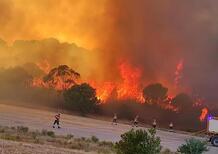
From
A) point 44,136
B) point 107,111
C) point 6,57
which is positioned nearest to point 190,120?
point 107,111

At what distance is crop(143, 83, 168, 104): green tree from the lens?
106312 mm

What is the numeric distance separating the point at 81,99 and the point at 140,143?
7412cm

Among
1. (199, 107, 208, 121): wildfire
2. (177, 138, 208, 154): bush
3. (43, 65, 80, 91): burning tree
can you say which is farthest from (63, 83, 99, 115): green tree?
(177, 138, 208, 154): bush

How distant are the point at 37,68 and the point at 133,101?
2365 cm

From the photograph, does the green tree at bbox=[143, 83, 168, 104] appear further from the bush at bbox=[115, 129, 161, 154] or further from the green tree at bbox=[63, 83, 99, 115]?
the bush at bbox=[115, 129, 161, 154]

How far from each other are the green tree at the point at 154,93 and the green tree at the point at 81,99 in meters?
14.1

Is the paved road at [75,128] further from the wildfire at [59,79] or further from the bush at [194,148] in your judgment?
the wildfire at [59,79]

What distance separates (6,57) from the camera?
113875 millimetres

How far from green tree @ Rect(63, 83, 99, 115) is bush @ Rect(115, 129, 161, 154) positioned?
73059 millimetres

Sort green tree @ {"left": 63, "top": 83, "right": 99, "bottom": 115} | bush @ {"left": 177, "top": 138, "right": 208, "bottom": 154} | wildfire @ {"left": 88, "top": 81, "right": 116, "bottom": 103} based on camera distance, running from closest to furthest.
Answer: bush @ {"left": 177, "top": 138, "right": 208, "bottom": 154}
green tree @ {"left": 63, "top": 83, "right": 99, "bottom": 115}
wildfire @ {"left": 88, "top": 81, "right": 116, "bottom": 103}

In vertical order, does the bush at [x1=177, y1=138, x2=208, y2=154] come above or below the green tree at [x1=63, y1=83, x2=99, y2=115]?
below

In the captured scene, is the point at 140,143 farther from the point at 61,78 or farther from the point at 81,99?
the point at 61,78

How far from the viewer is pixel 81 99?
3743 inches

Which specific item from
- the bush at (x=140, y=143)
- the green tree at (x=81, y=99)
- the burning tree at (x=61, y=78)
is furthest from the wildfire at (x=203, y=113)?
the bush at (x=140, y=143)
